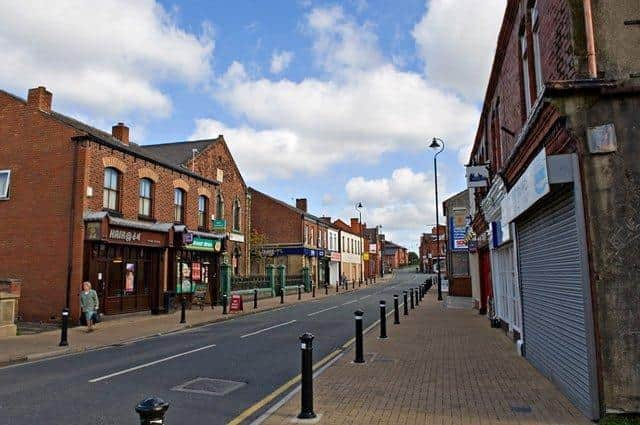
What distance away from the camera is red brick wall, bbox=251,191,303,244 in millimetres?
48312

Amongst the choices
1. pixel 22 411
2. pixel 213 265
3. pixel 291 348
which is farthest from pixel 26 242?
pixel 22 411

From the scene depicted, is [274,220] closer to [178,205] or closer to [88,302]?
[178,205]

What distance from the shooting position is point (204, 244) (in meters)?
26.4

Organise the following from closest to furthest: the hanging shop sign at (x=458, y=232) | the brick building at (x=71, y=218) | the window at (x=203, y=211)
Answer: the brick building at (x=71, y=218)
the hanging shop sign at (x=458, y=232)
the window at (x=203, y=211)

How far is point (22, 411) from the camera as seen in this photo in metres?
7.05

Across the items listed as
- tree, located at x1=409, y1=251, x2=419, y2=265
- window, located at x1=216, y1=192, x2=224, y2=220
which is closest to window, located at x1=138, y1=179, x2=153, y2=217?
window, located at x1=216, y1=192, x2=224, y2=220

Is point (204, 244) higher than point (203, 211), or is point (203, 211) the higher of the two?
point (203, 211)

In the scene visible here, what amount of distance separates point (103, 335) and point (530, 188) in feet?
44.0

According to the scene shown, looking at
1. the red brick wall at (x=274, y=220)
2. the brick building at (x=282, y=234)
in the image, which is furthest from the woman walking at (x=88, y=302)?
the red brick wall at (x=274, y=220)

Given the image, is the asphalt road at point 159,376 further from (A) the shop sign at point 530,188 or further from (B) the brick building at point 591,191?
(A) the shop sign at point 530,188

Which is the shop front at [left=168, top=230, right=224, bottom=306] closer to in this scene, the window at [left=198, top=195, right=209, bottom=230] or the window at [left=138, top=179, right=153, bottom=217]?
the window at [left=198, top=195, right=209, bottom=230]

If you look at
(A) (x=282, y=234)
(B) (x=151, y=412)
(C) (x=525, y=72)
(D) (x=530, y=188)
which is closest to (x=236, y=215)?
(A) (x=282, y=234)

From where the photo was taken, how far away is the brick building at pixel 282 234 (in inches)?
1892

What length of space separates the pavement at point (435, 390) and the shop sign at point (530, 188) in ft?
9.12
